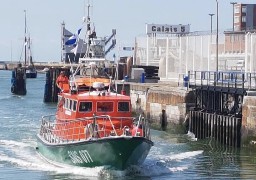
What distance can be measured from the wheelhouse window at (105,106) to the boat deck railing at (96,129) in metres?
0.51

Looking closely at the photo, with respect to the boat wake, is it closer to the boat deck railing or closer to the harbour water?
the harbour water

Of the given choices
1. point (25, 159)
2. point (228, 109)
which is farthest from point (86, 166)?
point (228, 109)

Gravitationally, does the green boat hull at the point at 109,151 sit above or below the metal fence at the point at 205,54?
below

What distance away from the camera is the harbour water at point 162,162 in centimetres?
3306

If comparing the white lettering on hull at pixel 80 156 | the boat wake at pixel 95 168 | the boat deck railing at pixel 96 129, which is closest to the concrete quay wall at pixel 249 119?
the boat wake at pixel 95 168

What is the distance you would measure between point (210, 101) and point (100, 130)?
57.5 feet

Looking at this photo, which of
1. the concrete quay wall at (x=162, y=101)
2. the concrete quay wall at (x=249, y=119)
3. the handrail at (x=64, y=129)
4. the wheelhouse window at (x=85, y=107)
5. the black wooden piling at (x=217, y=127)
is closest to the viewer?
the handrail at (x=64, y=129)

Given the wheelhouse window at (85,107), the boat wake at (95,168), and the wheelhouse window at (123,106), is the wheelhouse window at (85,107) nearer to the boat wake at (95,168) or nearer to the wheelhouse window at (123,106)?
the wheelhouse window at (123,106)

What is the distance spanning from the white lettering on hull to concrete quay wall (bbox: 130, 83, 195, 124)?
18191mm

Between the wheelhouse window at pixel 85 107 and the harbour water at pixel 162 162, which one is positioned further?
the wheelhouse window at pixel 85 107

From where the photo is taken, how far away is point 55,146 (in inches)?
1339

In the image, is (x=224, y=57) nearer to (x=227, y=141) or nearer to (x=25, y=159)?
(x=227, y=141)

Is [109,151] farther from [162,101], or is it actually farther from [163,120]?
[162,101]

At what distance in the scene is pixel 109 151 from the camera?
31.4 meters
